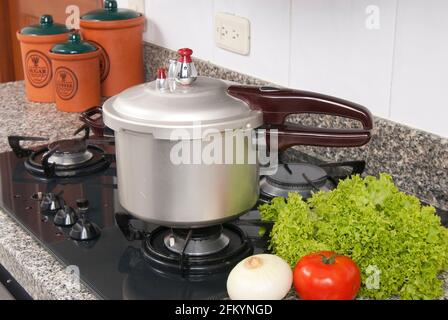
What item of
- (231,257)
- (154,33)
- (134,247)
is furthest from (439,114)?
(154,33)

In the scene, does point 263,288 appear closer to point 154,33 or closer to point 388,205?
point 388,205

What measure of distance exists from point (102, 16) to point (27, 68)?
234mm

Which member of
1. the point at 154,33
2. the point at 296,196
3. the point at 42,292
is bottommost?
the point at 42,292

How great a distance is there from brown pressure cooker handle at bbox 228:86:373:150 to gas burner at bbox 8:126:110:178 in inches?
19.1

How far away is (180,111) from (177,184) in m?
0.10

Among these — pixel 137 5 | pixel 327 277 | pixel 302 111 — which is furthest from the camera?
pixel 137 5

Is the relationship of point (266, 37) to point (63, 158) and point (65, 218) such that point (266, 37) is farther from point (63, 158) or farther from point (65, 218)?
point (65, 218)

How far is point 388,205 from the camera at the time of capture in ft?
3.19

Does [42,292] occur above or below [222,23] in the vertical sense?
below

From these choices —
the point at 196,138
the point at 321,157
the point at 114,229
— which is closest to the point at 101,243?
the point at 114,229

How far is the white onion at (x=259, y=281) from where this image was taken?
894mm

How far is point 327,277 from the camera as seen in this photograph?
2.89 feet

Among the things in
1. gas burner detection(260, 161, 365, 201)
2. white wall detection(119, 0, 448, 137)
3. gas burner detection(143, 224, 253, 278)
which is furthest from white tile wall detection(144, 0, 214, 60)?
gas burner detection(143, 224, 253, 278)

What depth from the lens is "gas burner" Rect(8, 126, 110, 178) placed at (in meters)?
1.36
